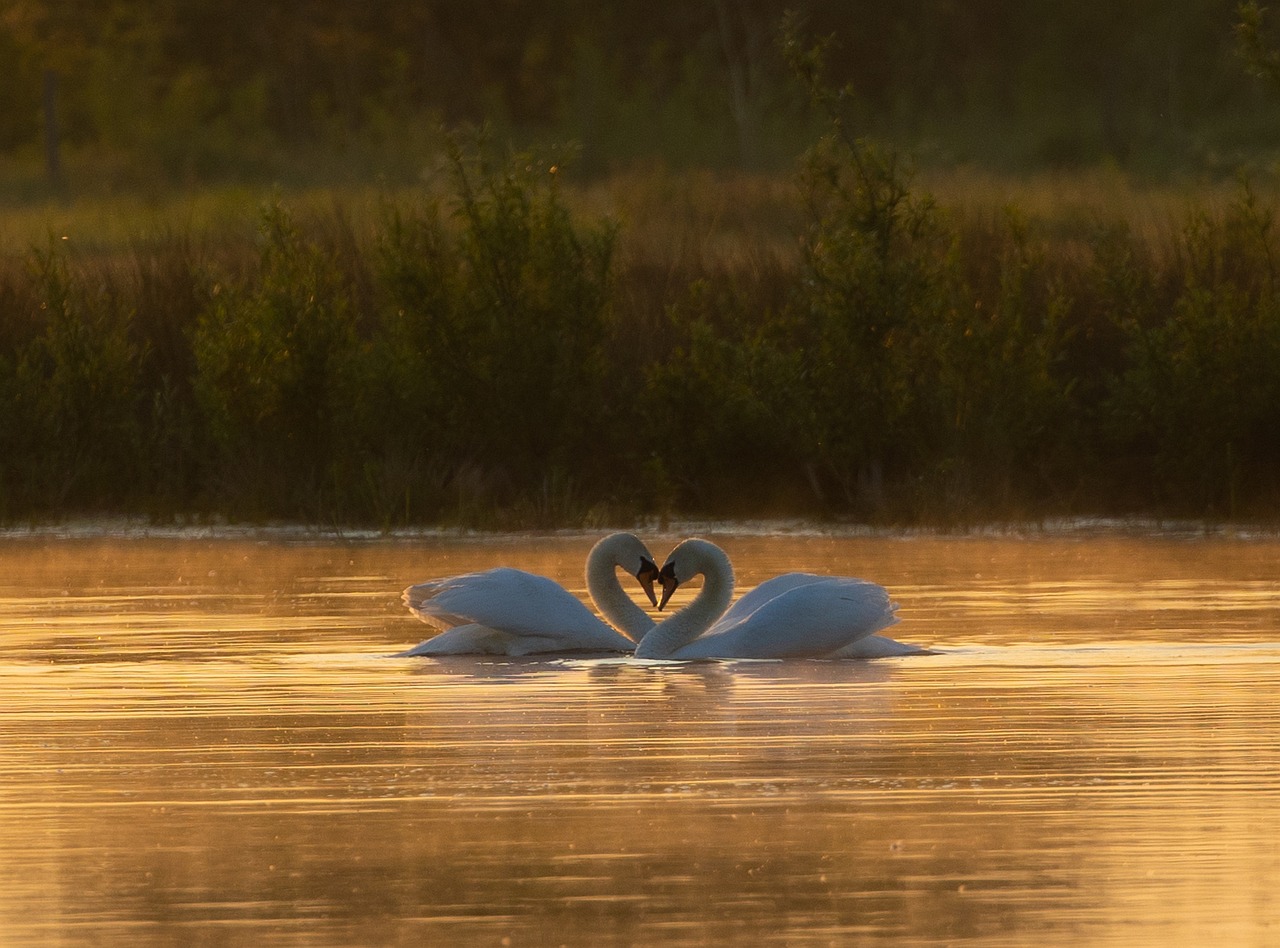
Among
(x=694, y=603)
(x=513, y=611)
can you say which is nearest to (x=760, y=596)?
(x=694, y=603)

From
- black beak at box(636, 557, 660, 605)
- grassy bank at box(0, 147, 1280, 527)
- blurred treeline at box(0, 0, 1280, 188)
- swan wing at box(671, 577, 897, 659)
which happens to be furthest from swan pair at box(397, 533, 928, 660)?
blurred treeline at box(0, 0, 1280, 188)

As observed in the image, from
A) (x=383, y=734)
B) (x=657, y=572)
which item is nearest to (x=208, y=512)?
(x=657, y=572)

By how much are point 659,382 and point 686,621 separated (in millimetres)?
8713

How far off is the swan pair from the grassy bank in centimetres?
714

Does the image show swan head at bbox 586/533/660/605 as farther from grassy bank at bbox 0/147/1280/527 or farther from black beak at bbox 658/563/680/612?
grassy bank at bbox 0/147/1280/527

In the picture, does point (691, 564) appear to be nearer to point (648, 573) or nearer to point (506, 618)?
point (648, 573)

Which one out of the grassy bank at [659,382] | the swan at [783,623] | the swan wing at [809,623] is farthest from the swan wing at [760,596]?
the grassy bank at [659,382]

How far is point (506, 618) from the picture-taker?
480 inches

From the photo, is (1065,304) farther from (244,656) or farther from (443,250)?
(244,656)

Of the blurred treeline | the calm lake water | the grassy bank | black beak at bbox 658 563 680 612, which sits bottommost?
the calm lake water

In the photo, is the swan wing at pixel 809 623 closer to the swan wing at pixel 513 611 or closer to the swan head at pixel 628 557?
the swan wing at pixel 513 611

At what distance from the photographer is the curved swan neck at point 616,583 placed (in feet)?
42.7

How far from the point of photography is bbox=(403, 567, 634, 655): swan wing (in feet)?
40.0

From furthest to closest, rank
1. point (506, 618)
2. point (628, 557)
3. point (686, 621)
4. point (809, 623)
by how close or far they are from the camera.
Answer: point (628, 557) → point (686, 621) → point (506, 618) → point (809, 623)
